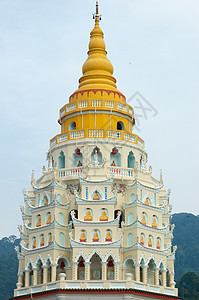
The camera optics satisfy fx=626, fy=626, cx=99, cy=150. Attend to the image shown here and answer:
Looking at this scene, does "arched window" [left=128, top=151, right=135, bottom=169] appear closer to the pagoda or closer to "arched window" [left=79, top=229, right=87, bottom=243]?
the pagoda

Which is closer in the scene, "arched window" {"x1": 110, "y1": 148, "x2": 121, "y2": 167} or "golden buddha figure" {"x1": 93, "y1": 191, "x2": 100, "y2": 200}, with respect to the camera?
"golden buddha figure" {"x1": 93, "y1": 191, "x2": 100, "y2": 200}

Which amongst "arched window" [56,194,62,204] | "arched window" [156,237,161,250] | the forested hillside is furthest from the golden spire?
the forested hillside

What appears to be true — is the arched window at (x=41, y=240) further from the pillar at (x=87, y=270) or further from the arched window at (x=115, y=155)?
the arched window at (x=115, y=155)

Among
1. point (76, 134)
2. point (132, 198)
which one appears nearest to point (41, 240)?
point (132, 198)

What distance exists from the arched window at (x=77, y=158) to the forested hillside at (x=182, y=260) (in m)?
28.9

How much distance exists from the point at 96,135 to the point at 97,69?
5752 mm

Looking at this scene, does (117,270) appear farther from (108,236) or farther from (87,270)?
(108,236)

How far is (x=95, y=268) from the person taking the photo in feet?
114

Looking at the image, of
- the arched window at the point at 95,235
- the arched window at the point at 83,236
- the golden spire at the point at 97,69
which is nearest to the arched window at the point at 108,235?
the arched window at the point at 95,235

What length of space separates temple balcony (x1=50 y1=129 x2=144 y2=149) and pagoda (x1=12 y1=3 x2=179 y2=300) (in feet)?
0.20

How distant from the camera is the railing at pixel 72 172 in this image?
121ft

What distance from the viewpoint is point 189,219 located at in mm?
108625

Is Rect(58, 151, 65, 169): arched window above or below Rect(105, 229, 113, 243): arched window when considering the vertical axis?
above

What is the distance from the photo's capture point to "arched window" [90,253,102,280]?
114ft
